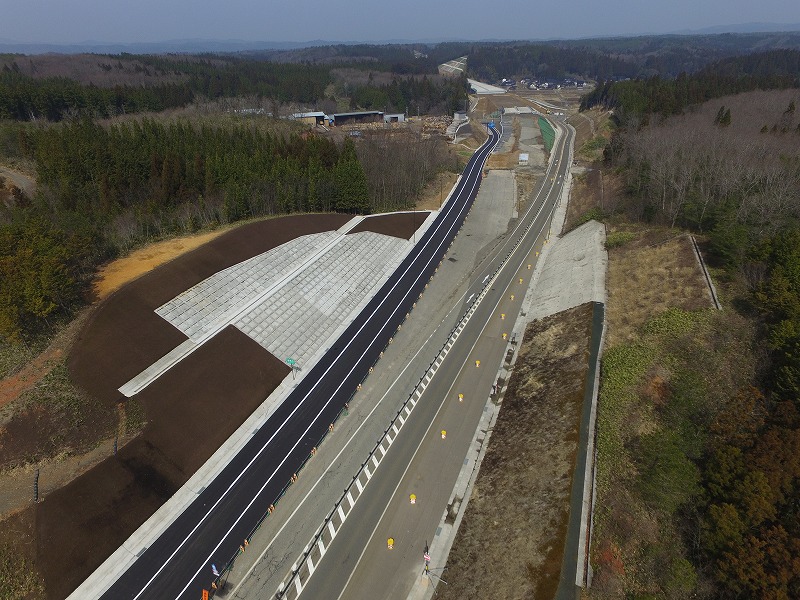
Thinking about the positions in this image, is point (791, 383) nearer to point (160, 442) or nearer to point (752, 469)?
point (752, 469)

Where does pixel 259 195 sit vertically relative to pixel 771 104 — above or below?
below

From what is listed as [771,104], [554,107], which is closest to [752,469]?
[771,104]

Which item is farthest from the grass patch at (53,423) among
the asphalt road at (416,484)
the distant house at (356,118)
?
the distant house at (356,118)

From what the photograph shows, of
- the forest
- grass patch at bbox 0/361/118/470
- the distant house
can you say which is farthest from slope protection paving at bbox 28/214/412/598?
the distant house

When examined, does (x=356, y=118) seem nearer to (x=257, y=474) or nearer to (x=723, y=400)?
(x=257, y=474)

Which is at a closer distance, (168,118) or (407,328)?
(407,328)

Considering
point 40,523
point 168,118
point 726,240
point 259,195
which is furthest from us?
point 168,118

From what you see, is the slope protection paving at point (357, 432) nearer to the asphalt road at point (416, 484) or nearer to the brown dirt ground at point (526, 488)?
the asphalt road at point (416, 484)
